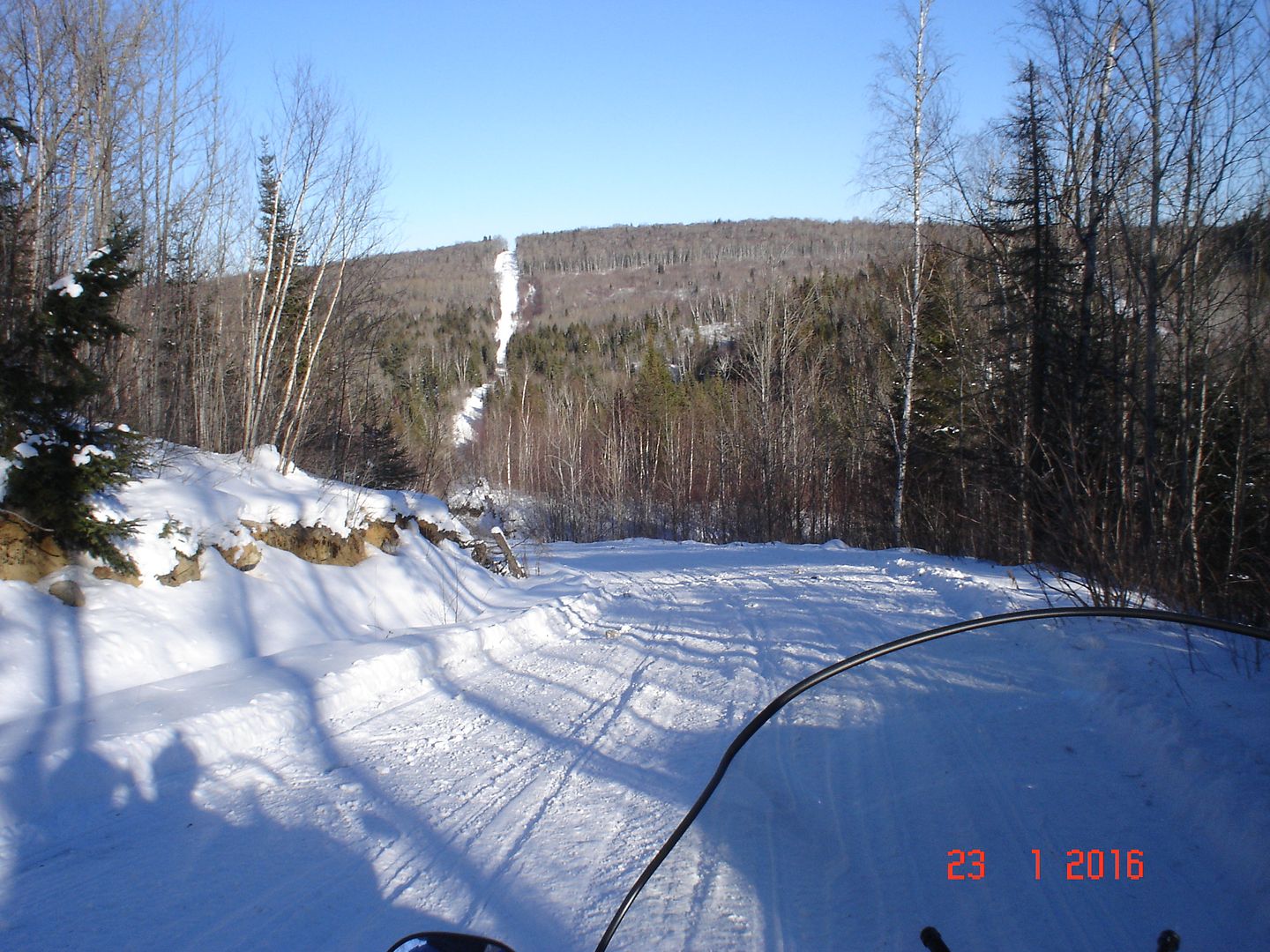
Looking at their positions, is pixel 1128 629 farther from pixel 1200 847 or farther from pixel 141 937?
pixel 141 937

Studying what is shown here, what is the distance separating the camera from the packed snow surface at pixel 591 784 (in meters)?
3.25

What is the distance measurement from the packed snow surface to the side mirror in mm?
877

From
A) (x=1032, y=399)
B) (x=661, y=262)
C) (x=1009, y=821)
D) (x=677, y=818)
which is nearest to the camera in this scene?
(x=1009, y=821)

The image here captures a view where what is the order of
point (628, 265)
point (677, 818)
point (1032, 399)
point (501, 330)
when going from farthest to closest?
point (628, 265)
point (501, 330)
point (1032, 399)
point (677, 818)

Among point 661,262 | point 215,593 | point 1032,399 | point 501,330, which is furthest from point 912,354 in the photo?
point 661,262

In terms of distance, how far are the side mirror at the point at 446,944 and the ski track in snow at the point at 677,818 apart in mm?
923

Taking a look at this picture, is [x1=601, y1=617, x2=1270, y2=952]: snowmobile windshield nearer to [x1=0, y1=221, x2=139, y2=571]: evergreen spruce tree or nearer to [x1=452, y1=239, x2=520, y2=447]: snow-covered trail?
[x1=0, y1=221, x2=139, y2=571]: evergreen spruce tree

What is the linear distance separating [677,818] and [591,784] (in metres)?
0.71

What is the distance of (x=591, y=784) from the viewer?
15.5 feet

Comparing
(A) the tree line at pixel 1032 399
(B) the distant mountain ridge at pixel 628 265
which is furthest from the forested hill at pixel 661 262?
(A) the tree line at pixel 1032 399

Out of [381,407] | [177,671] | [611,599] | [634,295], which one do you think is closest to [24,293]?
[177,671]

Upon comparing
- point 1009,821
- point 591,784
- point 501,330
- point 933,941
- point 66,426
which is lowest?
point 591,784

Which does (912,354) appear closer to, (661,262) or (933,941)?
(933,941)

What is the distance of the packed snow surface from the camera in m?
3.25
